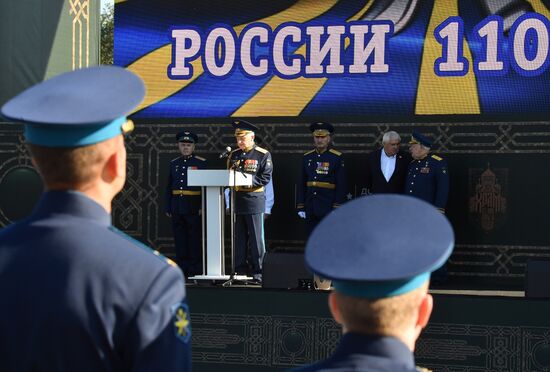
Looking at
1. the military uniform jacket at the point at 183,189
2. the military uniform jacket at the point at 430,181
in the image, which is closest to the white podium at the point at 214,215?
the military uniform jacket at the point at 183,189

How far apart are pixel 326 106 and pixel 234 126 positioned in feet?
3.50

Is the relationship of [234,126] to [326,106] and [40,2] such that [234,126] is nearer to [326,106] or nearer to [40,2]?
[326,106]

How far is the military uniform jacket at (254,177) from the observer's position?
10.3m

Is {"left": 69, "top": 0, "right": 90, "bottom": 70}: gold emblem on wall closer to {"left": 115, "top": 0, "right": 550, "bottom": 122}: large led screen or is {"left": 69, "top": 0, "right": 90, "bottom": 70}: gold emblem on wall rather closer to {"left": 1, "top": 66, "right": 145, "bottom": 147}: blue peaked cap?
{"left": 115, "top": 0, "right": 550, "bottom": 122}: large led screen

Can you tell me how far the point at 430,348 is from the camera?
24.8ft

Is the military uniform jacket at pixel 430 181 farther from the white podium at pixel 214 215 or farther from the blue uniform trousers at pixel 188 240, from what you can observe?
the blue uniform trousers at pixel 188 240

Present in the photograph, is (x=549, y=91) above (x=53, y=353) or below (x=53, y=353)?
above

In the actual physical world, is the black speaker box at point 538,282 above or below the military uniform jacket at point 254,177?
below

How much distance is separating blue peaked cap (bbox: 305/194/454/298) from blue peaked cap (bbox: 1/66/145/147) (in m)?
0.50

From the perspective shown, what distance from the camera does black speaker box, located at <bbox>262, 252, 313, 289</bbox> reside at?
27.2 ft

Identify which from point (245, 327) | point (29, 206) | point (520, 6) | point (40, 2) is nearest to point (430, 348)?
point (245, 327)

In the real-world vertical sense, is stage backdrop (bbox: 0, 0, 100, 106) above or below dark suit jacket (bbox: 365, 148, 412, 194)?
above

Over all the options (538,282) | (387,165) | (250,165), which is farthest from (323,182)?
(538,282)

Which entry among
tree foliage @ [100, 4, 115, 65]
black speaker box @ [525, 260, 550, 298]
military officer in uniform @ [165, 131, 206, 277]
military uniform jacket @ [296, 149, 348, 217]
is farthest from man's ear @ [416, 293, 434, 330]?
tree foliage @ [100, 4, 115, 65]
